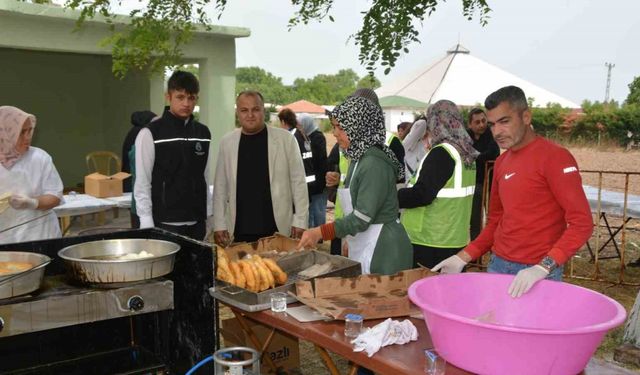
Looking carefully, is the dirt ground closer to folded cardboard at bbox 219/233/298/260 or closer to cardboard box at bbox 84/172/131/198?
folded cardboard at bbox 219/233/298/260

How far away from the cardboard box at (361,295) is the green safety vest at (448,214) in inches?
41.2

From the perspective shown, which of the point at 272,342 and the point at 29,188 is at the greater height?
the point at 29,188

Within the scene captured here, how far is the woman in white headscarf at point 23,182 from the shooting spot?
3125 mm

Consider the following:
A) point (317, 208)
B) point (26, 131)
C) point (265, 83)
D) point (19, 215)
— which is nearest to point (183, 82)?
point (26, 131)

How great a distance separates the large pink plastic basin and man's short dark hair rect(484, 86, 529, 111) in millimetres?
768

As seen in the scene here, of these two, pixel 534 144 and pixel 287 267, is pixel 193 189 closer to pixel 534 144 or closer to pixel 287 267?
pixel 287 267

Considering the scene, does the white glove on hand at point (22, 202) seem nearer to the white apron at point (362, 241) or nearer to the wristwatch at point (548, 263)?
the white apron at point (362, 241)

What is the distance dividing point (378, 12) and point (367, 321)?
3256 mm

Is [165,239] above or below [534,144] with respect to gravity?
below

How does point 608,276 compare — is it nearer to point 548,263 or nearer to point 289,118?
point 289,118

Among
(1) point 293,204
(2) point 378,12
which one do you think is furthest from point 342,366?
(2) point 378,12

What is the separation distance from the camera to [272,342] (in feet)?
11.2

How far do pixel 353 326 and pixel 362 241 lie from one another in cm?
95

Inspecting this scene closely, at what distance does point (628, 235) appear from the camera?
29.5 feet
